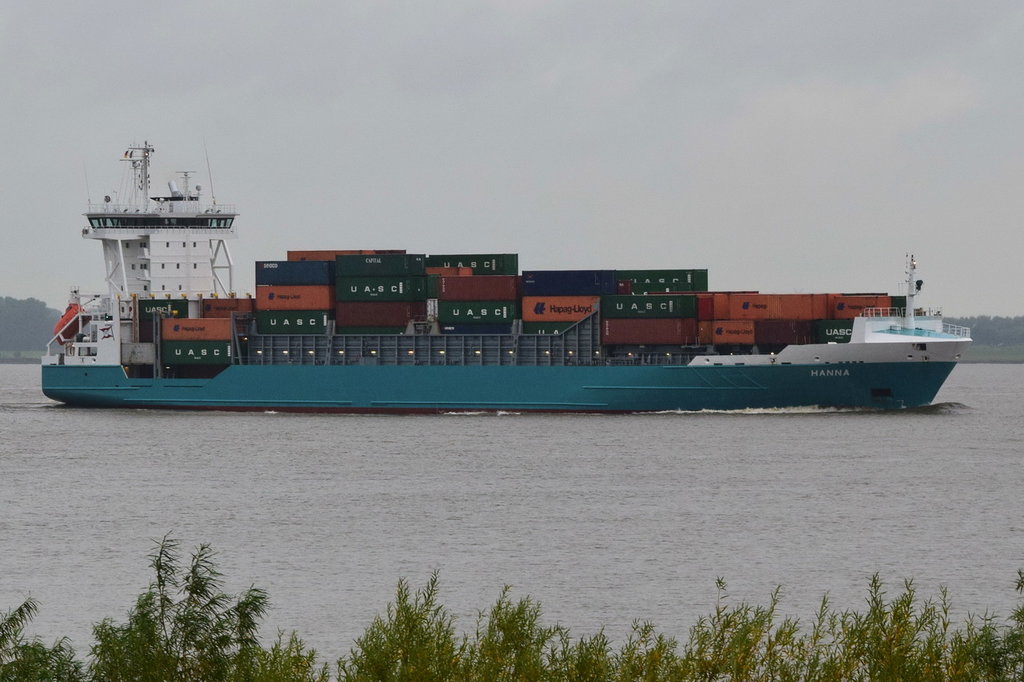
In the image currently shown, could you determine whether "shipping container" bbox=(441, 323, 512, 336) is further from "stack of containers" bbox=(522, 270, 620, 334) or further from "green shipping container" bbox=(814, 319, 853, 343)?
"green shipping container" bbox=(814, 319, 853, 343)

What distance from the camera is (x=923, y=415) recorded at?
56938 mm

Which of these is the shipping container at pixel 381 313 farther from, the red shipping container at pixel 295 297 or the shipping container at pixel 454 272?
the shipping container at pixel 454 272

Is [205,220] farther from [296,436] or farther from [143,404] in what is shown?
[296,436]

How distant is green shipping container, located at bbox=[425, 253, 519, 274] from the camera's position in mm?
59281

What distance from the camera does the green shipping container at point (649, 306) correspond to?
178 feet

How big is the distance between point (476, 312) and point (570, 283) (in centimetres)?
393

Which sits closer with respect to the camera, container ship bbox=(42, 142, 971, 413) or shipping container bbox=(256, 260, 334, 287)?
container ship bbox=(42, 142, 971, 413)

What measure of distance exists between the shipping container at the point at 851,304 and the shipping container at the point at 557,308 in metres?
9.03

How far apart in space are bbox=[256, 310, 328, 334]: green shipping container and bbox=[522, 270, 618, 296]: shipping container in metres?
8.79

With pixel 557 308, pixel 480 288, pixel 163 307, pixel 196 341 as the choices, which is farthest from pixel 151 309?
pixel 557 308

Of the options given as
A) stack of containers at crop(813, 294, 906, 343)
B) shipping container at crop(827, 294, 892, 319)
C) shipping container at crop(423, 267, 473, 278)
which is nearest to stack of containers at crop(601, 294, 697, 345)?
stack of containers at crop(813, 294, 906, 343)

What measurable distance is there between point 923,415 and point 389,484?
90.6 ft

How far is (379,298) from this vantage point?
57.8 meters

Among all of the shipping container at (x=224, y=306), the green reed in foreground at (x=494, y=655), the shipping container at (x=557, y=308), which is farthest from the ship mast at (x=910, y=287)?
the green reed in foreground at (x=494, y=655)
